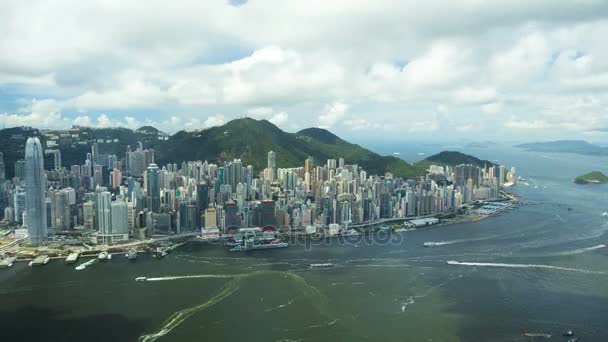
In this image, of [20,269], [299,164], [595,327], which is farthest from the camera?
[299,164]

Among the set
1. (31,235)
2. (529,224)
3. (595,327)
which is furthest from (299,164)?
(595,327)

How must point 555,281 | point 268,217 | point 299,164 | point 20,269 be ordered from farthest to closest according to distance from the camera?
1. point 299,164
2. point 268,217
3. point 20,269
4. point 555,281

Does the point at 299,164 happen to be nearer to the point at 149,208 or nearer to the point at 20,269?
the point at 149,208

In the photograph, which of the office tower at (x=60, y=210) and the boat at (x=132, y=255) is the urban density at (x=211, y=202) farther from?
the boat at (x=132, y=255)

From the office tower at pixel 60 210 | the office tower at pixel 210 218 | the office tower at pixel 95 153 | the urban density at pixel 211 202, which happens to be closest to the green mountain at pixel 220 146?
the office tower at pixel 95 153

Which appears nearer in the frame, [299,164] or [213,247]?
[213,247]

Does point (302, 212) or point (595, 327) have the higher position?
point (302, 212)

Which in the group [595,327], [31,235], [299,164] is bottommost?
[595,327]
